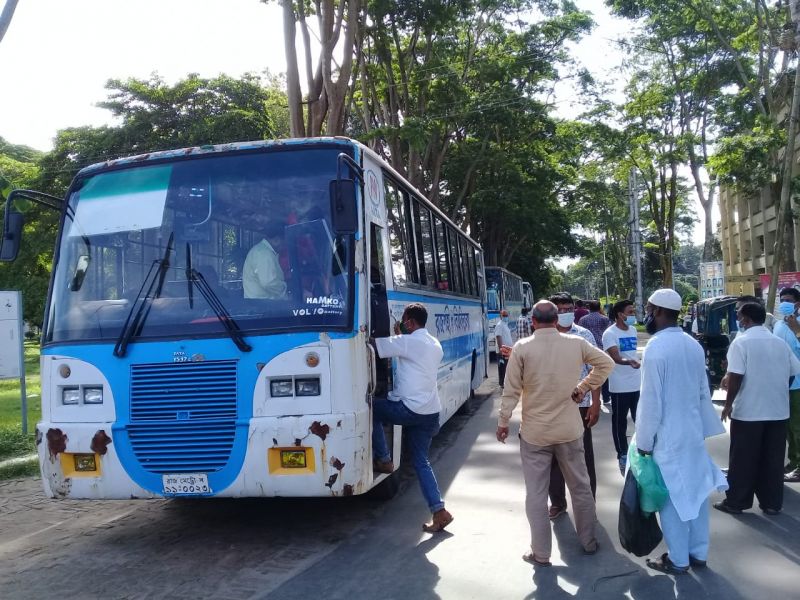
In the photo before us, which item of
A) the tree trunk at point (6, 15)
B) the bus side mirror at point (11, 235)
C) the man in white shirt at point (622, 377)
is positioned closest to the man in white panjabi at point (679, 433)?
the man in white shirt at point (622, 377)

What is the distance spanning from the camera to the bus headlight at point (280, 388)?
5.72 metres

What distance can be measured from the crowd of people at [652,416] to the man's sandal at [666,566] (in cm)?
1

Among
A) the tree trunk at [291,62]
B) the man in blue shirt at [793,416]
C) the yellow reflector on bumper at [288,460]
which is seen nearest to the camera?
the yellow reflector on bumper at [288,460]

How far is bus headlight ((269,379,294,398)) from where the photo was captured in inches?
225

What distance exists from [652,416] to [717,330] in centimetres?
1006

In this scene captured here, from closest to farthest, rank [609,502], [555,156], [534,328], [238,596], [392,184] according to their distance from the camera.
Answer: [238,596], [534,328], [609,502], [392,184], [555,156]

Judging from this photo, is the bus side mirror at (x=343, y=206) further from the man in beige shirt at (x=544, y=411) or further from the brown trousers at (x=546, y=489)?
the brown trousers at (x=546, y=489)

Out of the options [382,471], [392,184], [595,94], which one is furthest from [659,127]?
[382,471]

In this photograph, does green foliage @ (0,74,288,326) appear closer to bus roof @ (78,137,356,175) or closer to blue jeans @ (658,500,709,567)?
bus roof @ (78,137,356,175)

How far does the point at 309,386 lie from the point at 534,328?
67.3 inches

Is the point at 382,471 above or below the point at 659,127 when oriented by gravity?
below

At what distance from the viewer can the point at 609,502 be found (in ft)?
22.4

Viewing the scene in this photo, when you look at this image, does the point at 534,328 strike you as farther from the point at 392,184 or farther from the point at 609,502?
the point at 392,184

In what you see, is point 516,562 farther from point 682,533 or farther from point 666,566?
point 682,533
